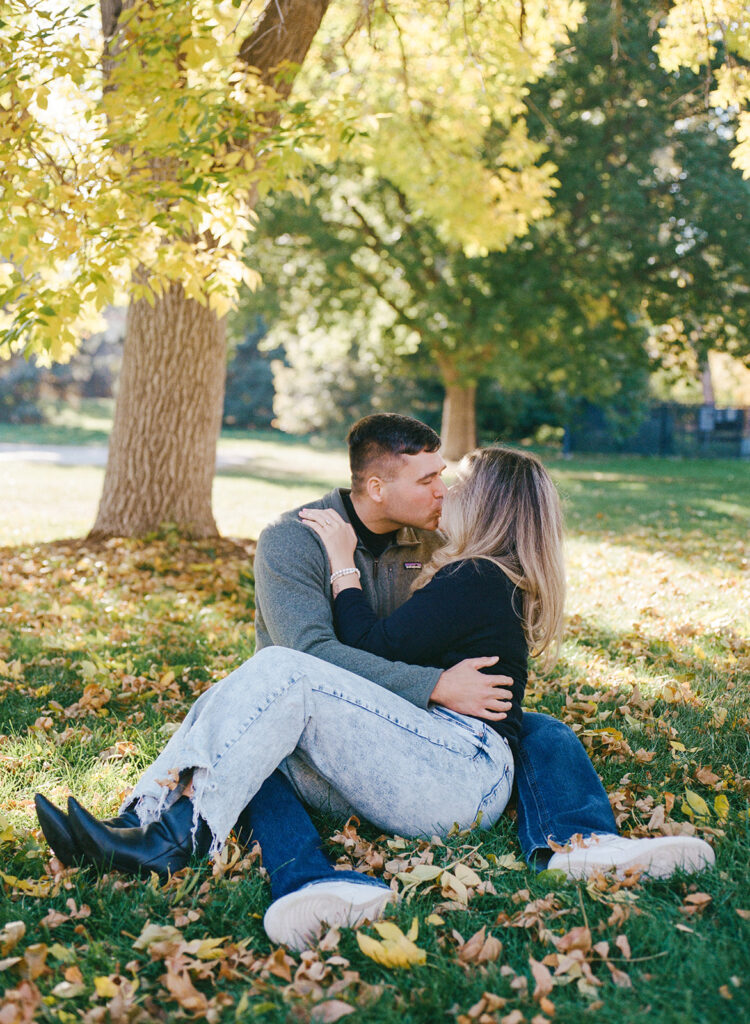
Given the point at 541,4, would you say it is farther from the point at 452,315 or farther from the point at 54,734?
the point at 452,315

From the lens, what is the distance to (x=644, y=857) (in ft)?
8.86

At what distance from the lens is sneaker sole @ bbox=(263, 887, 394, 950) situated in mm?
2494

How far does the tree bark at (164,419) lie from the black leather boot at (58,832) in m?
5.27

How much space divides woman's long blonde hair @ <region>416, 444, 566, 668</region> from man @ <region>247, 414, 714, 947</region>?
11.4 inches

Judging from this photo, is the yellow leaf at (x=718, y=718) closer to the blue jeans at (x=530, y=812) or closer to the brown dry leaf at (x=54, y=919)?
the blue jeans at (x=530, y=812)

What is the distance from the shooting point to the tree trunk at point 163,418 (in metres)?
7.67

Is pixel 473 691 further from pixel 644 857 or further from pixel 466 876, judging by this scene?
pixel 644 857

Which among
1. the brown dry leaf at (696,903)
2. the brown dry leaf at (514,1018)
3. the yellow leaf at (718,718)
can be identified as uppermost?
the yellow leaf at (718,718)

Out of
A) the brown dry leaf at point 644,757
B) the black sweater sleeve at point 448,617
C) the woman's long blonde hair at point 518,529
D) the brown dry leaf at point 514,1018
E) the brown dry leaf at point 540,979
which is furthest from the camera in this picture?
the brown dry leaf at point 644,757

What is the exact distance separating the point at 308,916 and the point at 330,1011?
0.33m

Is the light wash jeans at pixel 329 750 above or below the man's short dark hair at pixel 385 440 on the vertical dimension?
below

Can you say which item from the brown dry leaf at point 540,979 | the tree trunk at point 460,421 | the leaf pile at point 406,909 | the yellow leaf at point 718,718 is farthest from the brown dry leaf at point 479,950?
the tree trunk at point 460,421

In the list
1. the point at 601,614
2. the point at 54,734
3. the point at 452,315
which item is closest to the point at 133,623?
the point at 54,734

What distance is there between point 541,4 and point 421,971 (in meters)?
8.91
